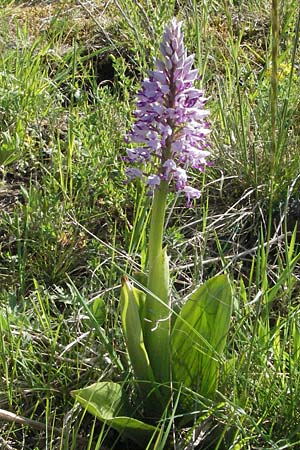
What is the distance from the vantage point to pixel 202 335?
1500 mm

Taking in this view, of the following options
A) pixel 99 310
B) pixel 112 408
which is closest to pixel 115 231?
pixel 99 310

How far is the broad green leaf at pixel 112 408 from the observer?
1413 mm

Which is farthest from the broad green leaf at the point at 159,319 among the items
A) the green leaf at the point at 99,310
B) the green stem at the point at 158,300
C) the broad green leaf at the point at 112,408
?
the green leaf at the point at 99,310

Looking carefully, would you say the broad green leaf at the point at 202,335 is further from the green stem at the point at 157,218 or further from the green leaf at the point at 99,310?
the green leaf at the point at 99,310

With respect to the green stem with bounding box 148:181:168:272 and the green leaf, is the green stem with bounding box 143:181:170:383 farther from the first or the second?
the green leaf

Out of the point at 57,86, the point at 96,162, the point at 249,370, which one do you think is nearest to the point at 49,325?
the point at 249,370

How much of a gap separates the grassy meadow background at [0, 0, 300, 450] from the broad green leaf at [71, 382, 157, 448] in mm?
50

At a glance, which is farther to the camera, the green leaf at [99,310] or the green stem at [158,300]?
the green leaf at [99,310]

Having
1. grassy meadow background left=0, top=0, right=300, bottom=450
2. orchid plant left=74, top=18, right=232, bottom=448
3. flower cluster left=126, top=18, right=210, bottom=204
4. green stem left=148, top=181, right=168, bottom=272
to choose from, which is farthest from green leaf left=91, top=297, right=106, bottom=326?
flower cluster left=126, top=18, right=210, bottom=204

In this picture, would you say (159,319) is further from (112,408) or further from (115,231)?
(115,231)

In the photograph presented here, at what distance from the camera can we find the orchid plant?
1.32m

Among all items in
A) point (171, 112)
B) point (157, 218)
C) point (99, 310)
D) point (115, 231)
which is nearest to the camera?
point (171, 112)

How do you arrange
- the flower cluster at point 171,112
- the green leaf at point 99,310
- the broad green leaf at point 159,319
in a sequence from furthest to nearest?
the green leaf at point 99,310 < the broad green leaf at point 159,319 < the flower cluster at point 171,112

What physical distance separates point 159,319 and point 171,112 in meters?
0.45
